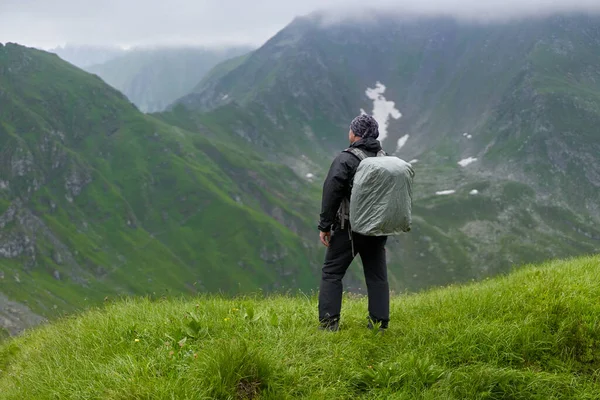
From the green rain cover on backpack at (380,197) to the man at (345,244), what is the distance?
35cm

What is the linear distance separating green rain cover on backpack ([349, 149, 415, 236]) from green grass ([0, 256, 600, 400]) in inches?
66.4

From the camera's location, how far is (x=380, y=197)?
24.1 ft

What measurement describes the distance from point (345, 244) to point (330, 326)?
1386mm

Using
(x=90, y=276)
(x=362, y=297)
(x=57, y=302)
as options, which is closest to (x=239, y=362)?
(x=362, y=297)

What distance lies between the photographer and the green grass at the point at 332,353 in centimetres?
560

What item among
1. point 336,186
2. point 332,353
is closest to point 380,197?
point 336,186

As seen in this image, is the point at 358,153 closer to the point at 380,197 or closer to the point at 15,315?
the point at 380,197

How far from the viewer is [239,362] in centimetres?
554

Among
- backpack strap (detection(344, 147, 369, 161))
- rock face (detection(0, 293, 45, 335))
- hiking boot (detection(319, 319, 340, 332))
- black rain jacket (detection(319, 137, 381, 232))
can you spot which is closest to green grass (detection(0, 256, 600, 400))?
hiking boot (detection(319, 319, 340, 332))

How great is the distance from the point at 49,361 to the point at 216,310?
8.51 ft

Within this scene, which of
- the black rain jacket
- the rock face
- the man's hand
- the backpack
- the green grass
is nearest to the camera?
the green grass

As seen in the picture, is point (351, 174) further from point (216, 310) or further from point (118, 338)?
point (118, 338)

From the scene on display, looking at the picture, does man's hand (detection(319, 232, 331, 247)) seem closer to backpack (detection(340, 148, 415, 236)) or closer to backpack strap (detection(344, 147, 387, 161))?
backpack (detection(340, 148, 415, 236))

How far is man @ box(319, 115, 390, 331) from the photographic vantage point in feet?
25.5
